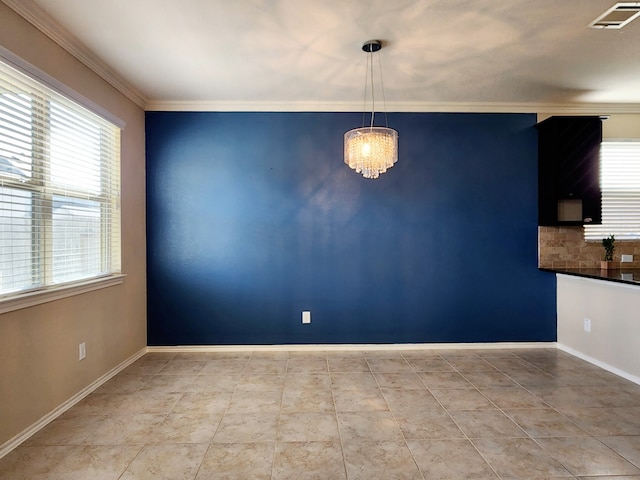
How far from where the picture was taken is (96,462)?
1866 mm

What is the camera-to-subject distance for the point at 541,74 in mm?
3025

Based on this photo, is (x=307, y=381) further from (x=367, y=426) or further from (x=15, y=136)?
(x=15, y=136)

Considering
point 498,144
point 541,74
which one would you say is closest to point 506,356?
point 498,144

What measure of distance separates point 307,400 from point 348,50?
262 cm

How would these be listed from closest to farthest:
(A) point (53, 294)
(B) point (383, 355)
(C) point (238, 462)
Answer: (C) point (238, 462)
(A) point (53, 294)
(B) point (383, 355)

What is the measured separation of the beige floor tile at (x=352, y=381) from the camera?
277 cm

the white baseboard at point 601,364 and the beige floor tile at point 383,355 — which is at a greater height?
the white baseboard at point 601,364

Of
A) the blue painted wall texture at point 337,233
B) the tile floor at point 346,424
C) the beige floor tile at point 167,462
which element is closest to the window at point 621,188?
the blue painted wall texture at point 337,233

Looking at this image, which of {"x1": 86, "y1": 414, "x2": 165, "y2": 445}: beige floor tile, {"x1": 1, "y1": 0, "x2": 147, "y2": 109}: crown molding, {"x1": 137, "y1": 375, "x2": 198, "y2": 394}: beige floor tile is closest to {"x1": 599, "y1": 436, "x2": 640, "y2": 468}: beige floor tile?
{"x1": 86, "y1": 414, "x2": 165, "y2": 445}: beige floor tile

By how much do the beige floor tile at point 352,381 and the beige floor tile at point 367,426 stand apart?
0.41 metres

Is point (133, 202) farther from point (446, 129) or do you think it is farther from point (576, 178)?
point (576, 178)

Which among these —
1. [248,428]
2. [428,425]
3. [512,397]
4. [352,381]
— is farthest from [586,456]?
[248,428]

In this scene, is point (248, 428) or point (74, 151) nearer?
point (248, 428)

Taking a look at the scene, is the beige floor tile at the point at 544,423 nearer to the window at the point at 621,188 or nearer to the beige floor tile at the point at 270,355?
the beige floor tile at the point at 270,355
